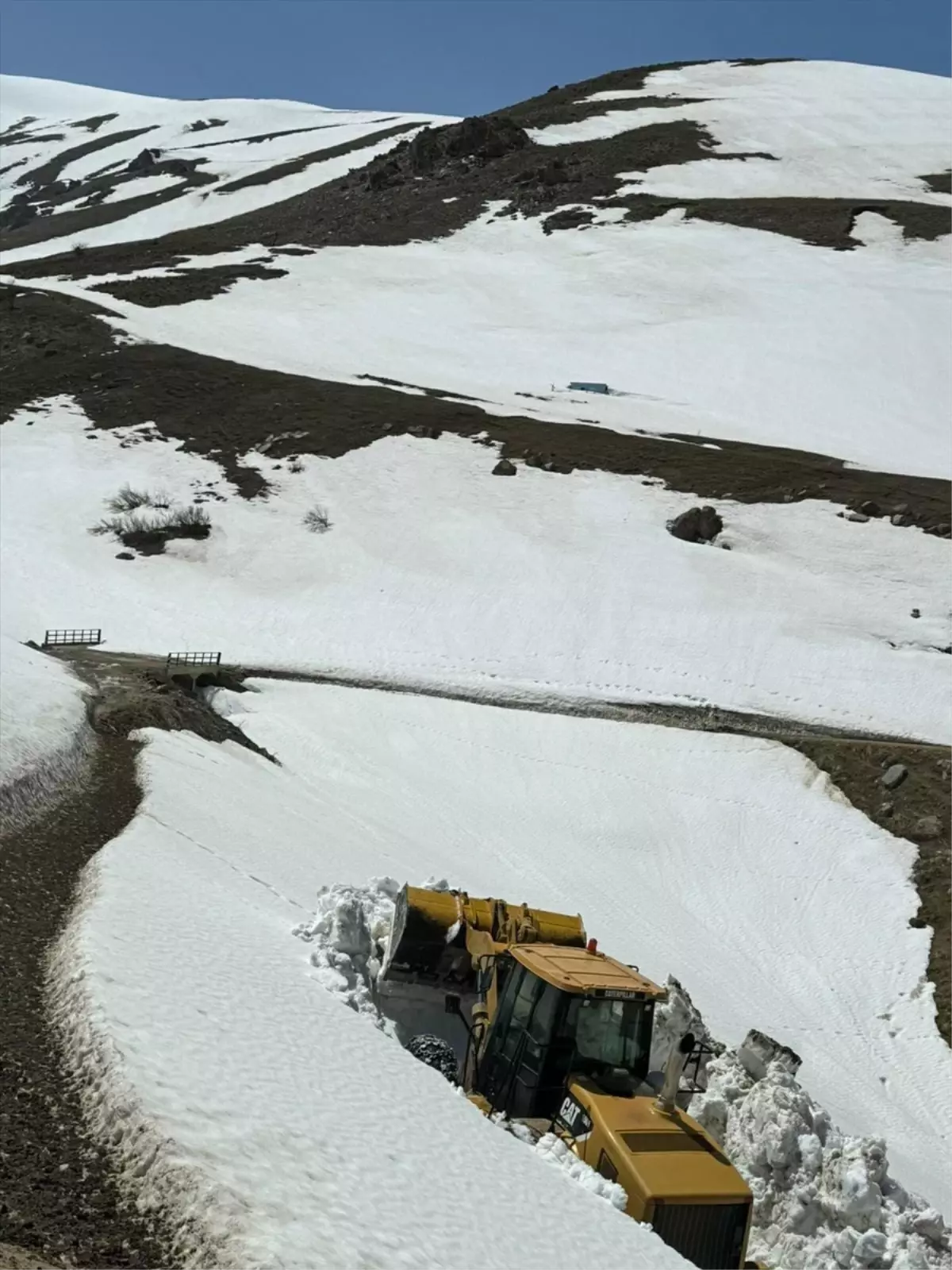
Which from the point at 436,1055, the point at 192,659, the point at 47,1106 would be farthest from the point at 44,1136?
the point at 192,659

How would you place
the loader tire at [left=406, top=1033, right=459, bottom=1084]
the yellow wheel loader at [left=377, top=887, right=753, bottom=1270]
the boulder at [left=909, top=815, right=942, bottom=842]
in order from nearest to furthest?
1. the yellow wheel loader at [left=377, top=887, right=753, bottom=1270]
2. the loader tire at [left=406, top=1033, right=459, bottom=1084]
3. the boulder at [left=909, top=815, right=942, bottom=842]

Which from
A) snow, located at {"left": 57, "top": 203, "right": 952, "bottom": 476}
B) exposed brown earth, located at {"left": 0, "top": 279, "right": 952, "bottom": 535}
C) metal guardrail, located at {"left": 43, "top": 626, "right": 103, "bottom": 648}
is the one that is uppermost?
snow, located at {"left": 57, "top": 203, "right": 952, "bottom": 476}

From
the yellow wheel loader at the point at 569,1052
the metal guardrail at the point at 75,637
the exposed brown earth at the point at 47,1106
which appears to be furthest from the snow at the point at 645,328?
the exposed brown earth at the point at 47,1106

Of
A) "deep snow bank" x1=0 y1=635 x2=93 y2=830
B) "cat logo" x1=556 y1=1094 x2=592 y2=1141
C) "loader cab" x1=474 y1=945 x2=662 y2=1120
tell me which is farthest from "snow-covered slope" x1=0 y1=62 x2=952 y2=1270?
"loader cab" x1=474 y1=945 x2=662 y2=1120

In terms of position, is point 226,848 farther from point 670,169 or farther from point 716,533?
point 670,169

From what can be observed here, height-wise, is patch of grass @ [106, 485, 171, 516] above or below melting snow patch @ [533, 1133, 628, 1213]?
above

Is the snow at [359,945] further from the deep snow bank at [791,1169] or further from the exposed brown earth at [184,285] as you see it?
the exposed brown earth at [184,285]

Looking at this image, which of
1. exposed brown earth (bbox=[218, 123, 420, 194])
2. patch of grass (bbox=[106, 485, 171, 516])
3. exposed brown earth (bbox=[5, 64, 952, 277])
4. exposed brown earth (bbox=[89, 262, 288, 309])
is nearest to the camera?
patch of grass (bbox=[106, 485, 171, 516])

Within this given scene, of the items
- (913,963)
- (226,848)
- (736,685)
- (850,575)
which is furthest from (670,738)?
(226,848)

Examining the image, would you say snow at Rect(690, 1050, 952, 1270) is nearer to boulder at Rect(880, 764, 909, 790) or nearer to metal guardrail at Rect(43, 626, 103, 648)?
boulder at Rect(880, 764, 909, 790)
